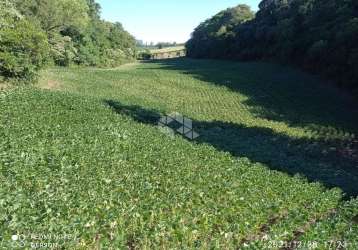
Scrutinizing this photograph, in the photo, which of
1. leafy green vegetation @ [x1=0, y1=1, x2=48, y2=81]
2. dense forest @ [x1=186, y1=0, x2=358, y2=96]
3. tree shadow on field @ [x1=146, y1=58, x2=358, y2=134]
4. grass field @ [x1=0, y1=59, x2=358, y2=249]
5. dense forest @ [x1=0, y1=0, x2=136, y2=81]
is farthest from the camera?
dense forest @ [x1=186, y1=0, x2=358, y2=96]

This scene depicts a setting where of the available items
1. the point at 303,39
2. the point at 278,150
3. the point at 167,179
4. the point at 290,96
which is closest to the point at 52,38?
the point at 290,96

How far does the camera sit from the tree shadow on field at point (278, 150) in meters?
26.3

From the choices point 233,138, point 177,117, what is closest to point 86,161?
point 233,138

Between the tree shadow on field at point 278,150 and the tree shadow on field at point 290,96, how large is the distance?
701 centimetres

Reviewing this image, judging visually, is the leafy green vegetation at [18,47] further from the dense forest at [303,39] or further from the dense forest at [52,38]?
the dense forest at [303,39]

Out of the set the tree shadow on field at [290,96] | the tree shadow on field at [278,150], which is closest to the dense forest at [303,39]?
the tree shadow on field at [290,96]

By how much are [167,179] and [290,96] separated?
139 feet

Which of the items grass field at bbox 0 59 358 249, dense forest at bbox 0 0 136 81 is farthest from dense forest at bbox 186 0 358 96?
dense forest at bbox 0 0 136 81

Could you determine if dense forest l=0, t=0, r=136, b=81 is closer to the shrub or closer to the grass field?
the shrub

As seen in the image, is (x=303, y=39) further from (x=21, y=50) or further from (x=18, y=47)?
(x=18, y=47)

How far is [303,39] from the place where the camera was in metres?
78.7

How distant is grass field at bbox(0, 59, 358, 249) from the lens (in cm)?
1210

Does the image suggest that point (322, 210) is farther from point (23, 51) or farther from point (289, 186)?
point (23, 51)

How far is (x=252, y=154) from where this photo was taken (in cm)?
2892
